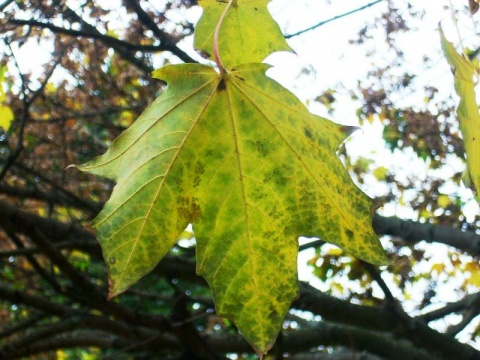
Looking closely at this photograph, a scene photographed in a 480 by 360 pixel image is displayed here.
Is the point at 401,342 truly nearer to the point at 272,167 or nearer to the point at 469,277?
the point at 469,277

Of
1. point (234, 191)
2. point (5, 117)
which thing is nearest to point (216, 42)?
point (234, 191)

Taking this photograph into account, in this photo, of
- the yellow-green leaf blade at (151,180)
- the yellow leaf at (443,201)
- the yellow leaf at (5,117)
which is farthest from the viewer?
the yellow leaf at (443,201)

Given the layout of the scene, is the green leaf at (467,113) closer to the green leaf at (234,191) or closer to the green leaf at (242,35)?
the green leaf at (234,191)

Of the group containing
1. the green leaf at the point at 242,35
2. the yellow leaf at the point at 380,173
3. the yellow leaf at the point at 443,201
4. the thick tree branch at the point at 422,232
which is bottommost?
the green leaf at the point at 242,35

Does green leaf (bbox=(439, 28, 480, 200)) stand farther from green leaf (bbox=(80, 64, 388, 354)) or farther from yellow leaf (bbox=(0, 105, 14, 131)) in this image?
yellow leaf (bbox=(0, 105, 14, 131))

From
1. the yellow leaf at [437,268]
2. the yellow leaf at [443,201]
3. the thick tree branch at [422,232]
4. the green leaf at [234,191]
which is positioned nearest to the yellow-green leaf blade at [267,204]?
the green leaf at [234,191]

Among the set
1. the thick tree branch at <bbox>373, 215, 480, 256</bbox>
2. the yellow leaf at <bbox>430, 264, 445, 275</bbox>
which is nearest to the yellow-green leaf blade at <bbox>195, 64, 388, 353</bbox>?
the thick tree branch at <bbox>373, 215, 480, 256</bbox>

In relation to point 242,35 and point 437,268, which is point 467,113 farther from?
point 437,268
